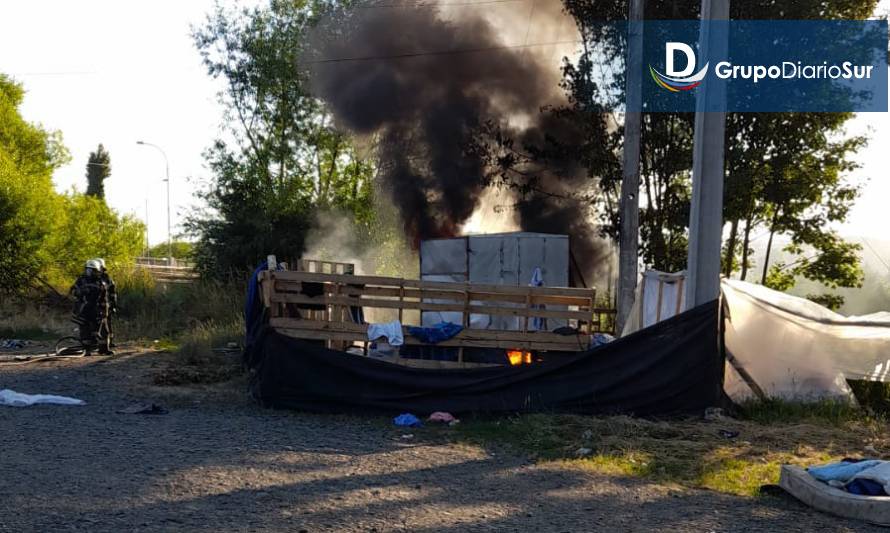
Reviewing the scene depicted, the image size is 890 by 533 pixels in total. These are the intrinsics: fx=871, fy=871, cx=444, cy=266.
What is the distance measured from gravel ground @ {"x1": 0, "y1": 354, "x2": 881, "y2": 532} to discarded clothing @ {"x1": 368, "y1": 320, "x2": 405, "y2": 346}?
123cm

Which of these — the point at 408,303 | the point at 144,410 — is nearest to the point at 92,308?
the point at 144,410

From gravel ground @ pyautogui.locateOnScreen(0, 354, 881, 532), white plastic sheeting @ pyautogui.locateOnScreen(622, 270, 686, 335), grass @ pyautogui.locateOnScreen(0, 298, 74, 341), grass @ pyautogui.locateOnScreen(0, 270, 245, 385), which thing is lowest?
Result: grass @ pyautogui.locateOnScreen(0, 298, 74, 341)

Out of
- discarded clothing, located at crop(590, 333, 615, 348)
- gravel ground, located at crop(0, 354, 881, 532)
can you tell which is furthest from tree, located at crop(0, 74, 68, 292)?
discarded clothing, located at crop(590, 333, 615, 348)

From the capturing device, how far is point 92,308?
15648 mm

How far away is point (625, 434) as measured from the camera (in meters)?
8.79

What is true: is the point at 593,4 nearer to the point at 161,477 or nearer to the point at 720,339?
the point at 720,339

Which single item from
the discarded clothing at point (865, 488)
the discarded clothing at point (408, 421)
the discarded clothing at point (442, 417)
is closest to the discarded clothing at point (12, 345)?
the discarded clothing at point (408, 421)

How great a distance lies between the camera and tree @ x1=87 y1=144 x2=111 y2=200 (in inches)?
2544

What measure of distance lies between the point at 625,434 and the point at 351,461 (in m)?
2.95

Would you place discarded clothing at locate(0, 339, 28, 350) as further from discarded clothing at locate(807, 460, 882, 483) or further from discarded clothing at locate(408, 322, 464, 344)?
discarded clothing at locate(807, 460, 882, 483)

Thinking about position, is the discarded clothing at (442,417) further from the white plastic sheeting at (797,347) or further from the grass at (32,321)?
the grass at (32,321)

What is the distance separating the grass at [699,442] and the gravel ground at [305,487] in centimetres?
44

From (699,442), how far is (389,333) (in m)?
3.81

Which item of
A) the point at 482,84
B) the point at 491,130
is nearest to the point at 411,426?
the point at 491,130
